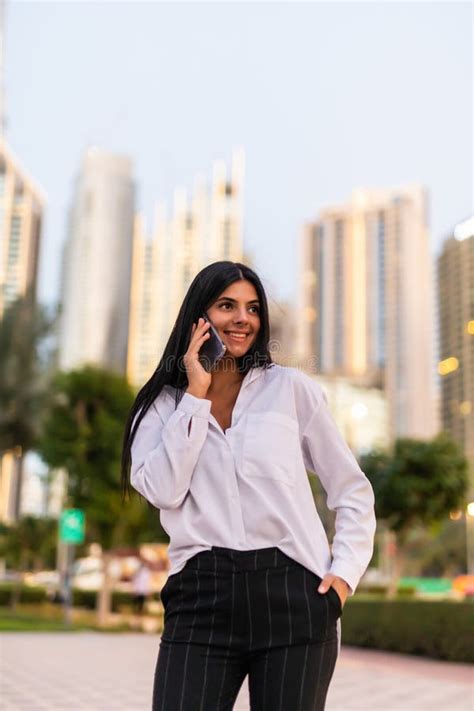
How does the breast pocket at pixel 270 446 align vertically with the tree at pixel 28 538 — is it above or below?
above

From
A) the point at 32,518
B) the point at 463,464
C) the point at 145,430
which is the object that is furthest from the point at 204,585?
the point at 32,518

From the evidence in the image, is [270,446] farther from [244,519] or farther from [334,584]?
[334,584]

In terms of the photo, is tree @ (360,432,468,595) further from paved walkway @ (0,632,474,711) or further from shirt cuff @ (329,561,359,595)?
shirt cuff @ (329,561,359,595)

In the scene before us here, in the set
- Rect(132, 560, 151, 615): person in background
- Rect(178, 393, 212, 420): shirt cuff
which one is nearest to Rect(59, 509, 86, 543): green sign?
Rect(132, 560, 151, 615): person in background

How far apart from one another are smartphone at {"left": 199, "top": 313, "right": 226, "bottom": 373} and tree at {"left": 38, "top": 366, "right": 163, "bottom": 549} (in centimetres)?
1944

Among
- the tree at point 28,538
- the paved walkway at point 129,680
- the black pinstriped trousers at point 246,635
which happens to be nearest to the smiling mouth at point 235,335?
the black pinstriped trousers at point 246,635

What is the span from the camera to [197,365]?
7.38 feet

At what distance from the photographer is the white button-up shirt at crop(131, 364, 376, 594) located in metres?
2.08

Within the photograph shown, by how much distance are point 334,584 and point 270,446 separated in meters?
0.33

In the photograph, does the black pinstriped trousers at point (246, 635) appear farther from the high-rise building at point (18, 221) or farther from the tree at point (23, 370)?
the high-rise building at point (18, 221)

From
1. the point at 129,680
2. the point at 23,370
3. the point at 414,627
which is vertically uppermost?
the point at 23,370

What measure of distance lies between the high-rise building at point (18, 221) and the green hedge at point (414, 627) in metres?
33.5

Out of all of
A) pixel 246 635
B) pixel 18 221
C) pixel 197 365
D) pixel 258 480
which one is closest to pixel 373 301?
pixel 18 221

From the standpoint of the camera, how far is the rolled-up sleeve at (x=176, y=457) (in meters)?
2.10
